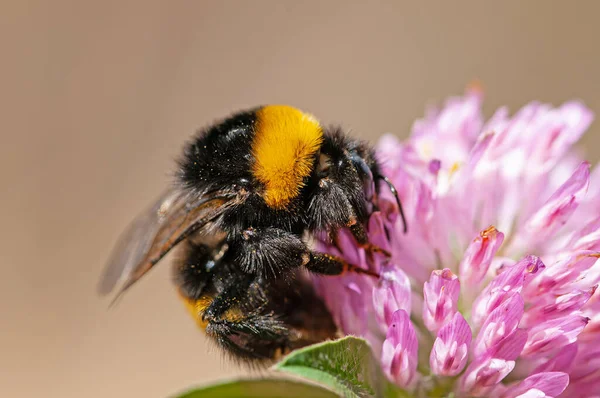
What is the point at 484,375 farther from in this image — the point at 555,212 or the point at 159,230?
the point at 159,230

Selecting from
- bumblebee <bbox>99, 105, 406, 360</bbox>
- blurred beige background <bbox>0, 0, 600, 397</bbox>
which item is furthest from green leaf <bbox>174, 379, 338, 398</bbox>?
blurred beige background <bbox>0, 0, 600, 397</bbox>

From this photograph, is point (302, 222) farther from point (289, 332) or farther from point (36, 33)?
point (36, 33)

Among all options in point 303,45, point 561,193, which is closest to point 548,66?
point 303,45

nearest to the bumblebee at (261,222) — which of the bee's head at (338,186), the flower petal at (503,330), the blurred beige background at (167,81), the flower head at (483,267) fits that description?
the bee's head at (338,186)

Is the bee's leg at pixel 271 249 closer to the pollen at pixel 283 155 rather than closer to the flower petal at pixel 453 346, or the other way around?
the pollen at pixel 283 155

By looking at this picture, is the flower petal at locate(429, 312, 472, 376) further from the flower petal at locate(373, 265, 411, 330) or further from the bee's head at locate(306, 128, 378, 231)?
the bee's head at locate(306, 128, 378, 231)

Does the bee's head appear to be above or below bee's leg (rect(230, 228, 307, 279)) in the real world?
above
